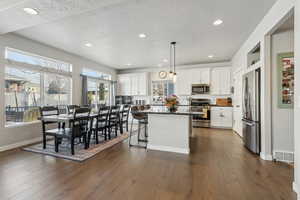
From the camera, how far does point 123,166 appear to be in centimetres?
257

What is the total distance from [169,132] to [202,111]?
2.97 m

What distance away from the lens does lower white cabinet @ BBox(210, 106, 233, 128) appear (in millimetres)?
5612

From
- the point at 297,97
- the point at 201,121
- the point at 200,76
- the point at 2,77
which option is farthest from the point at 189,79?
the point at 2,77

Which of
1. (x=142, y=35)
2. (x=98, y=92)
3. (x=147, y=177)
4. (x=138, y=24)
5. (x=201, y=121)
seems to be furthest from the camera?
(x=98, y=92)

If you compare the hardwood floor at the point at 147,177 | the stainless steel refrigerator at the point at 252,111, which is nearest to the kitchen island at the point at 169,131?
the hardwood floor at the point at 147,177

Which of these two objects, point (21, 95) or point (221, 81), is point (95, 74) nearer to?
point (21, 95)

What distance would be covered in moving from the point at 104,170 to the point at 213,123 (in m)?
4.77

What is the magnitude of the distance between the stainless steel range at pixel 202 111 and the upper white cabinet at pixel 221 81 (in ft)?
1.93

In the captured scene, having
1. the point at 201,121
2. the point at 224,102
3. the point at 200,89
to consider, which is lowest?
the point at 201,121

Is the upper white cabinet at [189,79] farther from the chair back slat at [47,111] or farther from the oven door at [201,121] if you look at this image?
the chair back slat at [47,111]

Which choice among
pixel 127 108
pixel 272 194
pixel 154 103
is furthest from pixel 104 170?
A: pixel 154 103

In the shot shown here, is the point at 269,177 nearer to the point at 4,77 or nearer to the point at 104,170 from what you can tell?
the point at 104,170

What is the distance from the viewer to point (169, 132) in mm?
3314

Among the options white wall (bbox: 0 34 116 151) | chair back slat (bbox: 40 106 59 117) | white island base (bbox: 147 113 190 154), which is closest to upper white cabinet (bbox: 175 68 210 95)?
white island base (bbox: 147 113 190 154)
